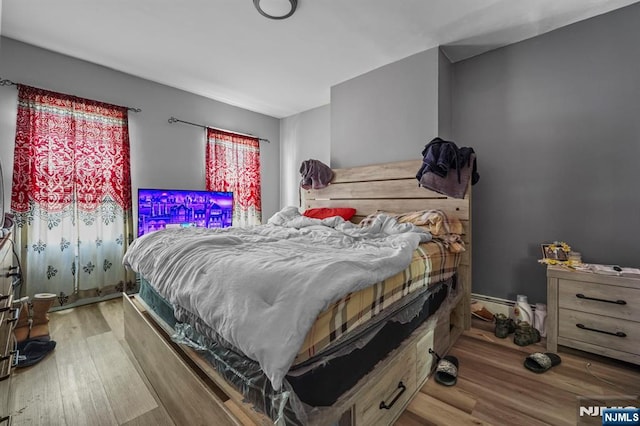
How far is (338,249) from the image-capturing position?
4.82ft

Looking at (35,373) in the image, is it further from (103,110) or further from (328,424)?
(103,110)

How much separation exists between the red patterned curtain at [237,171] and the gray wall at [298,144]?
1.71 feet

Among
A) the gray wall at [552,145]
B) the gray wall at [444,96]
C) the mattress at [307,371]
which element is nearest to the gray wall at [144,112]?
the mattress at [307,371]

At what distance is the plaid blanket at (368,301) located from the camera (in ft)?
2.71

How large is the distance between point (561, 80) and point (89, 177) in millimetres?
4523

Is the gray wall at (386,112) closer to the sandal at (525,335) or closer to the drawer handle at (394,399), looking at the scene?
the sandal at (525,335)

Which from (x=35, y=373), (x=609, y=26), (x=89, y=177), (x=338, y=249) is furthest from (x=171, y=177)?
(x=609, y=26)

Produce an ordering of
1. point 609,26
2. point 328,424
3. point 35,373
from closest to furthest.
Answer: point 328,424 → point 35,373 → point 609,26

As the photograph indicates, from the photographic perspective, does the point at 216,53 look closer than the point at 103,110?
Yes

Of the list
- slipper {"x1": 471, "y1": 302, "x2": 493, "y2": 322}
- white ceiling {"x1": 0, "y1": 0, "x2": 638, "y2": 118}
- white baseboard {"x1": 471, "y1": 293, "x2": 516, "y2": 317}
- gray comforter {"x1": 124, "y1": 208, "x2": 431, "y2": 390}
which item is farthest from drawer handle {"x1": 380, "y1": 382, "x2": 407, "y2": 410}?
white ceiling {"x1": 0, "y1": 0, "x2": 638, "y2": 118}

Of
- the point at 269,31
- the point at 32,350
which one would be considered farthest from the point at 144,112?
the point at 32,350

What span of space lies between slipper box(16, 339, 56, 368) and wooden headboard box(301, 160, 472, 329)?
104 inches
